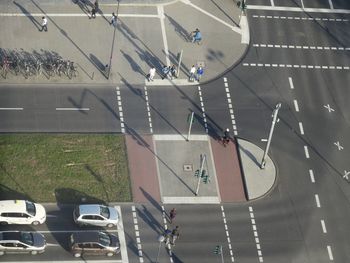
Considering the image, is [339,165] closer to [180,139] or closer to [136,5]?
[180,139]

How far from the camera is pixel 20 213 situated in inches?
3310

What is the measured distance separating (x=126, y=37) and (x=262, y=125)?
19.0 metres

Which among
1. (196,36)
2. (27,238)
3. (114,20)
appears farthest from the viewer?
(196,36)

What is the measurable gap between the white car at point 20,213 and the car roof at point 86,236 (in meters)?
4.21

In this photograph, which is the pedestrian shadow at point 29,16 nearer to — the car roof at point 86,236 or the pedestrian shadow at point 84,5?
the pedestrian shadow at point 84,5

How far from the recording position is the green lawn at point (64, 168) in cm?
8819

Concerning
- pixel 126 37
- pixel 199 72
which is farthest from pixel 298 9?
pixel 126 37

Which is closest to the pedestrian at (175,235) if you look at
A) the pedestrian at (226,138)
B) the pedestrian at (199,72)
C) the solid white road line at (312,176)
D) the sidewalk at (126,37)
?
the pedestrian at (226,138)

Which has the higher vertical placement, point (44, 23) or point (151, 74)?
point (44, 23)

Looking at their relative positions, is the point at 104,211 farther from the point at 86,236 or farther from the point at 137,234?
the point at 137,234

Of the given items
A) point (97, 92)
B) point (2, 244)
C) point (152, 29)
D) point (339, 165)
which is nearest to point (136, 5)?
point (152, 29)

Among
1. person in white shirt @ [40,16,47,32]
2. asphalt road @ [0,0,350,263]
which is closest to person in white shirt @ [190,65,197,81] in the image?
asphalt road @ [0,0,350,263]

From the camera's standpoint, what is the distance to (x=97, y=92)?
97.4m

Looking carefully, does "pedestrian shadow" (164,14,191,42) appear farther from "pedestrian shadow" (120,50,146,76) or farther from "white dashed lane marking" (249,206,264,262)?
"white dashed lane marking" (249,206,264,262)
